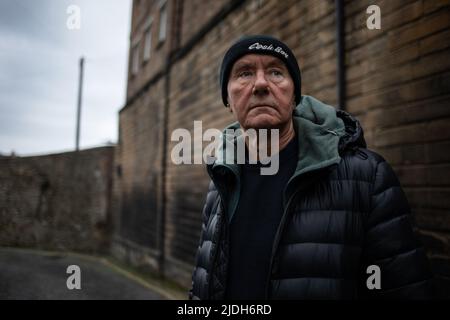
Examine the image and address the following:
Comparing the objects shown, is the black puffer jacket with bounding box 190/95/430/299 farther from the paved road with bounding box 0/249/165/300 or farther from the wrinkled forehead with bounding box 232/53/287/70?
the paved road with bounding box 0/249/165/300

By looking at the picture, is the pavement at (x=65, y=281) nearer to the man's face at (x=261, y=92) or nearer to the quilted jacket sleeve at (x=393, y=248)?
the man's face at (x=261, y=92)

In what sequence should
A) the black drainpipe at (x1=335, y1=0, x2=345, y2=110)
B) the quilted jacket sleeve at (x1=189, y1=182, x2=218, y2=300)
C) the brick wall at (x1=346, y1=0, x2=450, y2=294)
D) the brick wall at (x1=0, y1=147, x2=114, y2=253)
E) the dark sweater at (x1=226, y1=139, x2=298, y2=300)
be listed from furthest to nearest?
the brick wall at (x1=0, y1=147, x2=114, y2=253) < the black drainpipe at (x1=335, y1=0, x2=345, y2=110) < the brick wall at (x1=346, y1=0, x2=450, y2=294) < the quilted jacket sleeve at (x1=189, y1=182, x2=218, y2=300) < the dark sweater at (x1=226, y1=139, x2=298, y2=300)

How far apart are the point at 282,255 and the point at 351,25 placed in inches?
101

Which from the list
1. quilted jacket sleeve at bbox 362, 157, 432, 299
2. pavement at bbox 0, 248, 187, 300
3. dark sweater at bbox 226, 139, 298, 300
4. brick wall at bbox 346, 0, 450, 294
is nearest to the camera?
quilted jacket sleeve at bbox 362, 157, 432, 299

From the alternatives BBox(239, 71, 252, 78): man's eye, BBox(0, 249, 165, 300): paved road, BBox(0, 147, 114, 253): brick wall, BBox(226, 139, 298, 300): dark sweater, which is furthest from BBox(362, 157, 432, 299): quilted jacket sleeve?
BBox(0, 147, 114, 253): brick wall

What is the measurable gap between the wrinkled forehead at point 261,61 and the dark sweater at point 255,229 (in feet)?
1.46

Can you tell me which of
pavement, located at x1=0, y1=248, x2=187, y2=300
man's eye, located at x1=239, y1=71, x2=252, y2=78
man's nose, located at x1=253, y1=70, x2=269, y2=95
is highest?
man's eye, located at x1=239, y1=71, x2=252, y2=78

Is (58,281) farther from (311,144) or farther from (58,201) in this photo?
(311,144)

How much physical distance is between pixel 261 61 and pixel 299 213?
2.59 ft

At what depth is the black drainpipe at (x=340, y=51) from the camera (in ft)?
10.0

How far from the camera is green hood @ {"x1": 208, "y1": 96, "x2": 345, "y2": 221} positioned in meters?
1.42

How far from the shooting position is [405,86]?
2486 mm

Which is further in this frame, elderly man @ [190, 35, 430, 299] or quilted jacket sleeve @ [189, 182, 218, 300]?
quilted jacket sleeve @ [189, 182, 218, 300]
